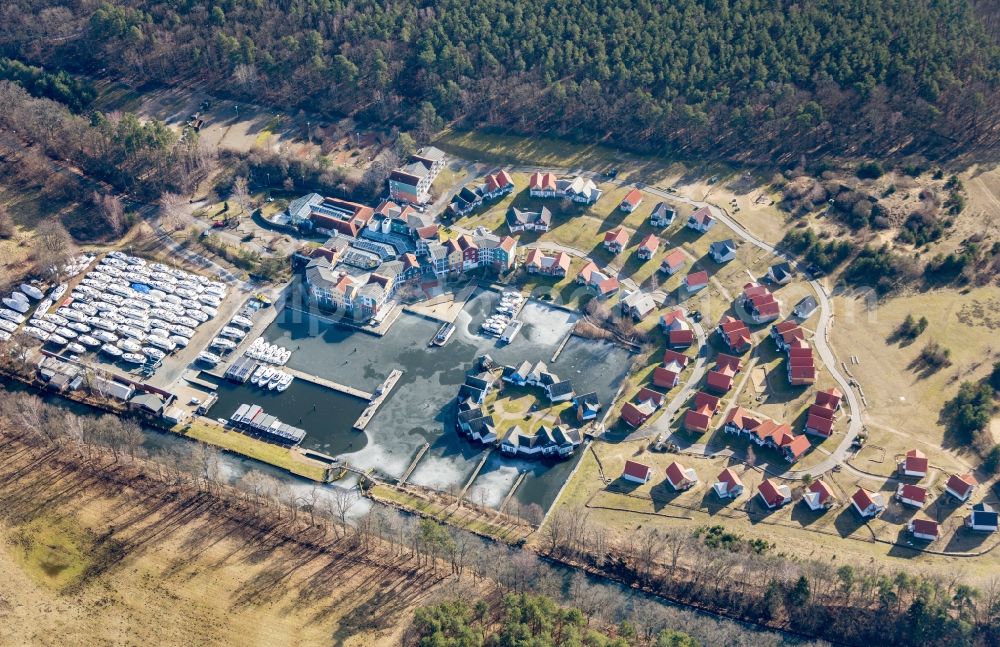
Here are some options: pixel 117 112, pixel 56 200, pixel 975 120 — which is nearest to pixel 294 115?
pixel 117 112

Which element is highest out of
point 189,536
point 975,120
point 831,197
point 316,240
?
point 975,120

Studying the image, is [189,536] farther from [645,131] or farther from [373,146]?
[645,131]

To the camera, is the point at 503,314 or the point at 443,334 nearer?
the point at 443,334

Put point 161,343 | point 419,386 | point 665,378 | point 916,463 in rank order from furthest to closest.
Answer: point 161,343
point 419,386
point 665,378
point 916,463

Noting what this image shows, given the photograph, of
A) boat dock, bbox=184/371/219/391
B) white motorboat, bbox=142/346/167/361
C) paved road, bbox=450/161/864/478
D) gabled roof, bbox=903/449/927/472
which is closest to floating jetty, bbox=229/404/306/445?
boat dock, bbox=184/371/219/391

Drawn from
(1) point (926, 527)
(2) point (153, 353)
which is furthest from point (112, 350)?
(1) point (926, 527)

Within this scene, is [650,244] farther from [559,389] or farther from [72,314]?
[72,314]
